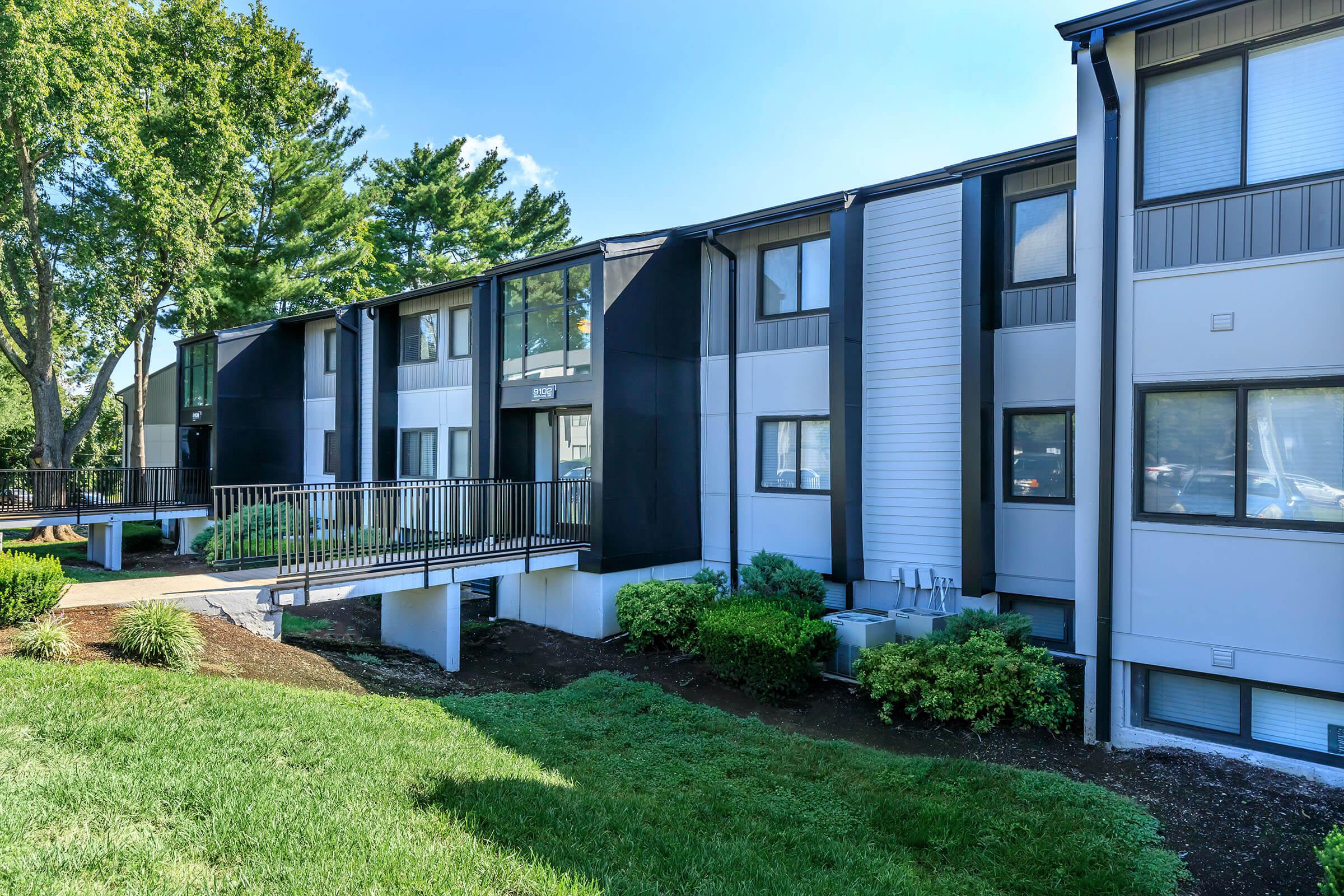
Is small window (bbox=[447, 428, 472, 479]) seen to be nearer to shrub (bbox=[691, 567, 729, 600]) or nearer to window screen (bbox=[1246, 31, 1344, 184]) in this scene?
shrub (bbox=[691, 567, 729, 600])

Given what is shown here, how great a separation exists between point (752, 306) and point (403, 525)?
6107 mm

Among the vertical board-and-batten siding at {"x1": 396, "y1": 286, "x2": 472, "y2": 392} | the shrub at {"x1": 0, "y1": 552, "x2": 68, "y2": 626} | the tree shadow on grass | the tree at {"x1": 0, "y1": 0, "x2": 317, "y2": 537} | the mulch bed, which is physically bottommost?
the mulch bed

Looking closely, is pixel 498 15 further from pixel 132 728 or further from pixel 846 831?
pixel 846 831

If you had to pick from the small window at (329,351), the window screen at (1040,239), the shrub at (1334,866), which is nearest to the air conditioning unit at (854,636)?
the window screen at (1040,239)

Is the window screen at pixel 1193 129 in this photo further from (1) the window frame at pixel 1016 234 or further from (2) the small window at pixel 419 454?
(2) the small window at pixel 419 454

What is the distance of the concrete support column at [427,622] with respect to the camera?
10094mm

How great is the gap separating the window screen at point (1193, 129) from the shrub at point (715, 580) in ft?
22.8

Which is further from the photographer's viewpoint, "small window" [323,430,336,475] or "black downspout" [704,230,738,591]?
"small window" [323,430,336,475]

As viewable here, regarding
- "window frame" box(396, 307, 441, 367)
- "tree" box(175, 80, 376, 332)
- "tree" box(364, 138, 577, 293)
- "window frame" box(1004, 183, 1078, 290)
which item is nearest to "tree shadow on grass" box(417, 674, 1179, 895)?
"window frame" box(1004, 183, 1078, 290)

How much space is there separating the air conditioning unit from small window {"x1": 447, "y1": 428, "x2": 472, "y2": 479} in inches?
368

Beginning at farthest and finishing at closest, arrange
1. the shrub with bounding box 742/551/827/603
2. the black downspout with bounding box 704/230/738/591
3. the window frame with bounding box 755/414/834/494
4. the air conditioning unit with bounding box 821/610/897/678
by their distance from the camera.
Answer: the black downspout with bounding box 704/230/738/591
the window frame with bounding box 755/414/834/494
the shrub with bounding box 742/551/827/603
the air conditioning unit with bounding box 821/610/897/678

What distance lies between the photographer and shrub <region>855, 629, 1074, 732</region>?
7109mm

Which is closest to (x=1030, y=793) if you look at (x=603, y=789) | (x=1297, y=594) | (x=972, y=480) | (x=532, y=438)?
(x=1297, y=594)

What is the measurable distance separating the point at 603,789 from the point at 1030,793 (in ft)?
10.3
